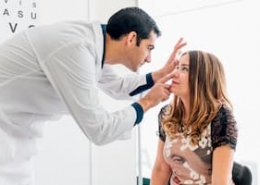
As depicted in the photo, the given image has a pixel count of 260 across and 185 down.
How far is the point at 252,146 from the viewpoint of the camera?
2.54 m

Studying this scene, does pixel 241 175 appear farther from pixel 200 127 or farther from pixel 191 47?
pixel 191 47

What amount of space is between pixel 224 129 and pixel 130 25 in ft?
2.03

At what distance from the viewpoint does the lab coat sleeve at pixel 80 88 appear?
1.33 metres

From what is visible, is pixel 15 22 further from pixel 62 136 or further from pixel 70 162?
pixel 70 162

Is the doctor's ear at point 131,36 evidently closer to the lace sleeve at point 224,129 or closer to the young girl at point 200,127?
the young girl at point 200,127

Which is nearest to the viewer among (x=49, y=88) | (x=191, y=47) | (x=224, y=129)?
(x=49, y=88)

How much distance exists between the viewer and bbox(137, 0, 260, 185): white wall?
249cm

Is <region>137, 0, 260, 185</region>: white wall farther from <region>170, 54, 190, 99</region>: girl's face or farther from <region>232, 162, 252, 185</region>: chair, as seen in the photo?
<region>170, 54, 190, 99</region>: girl's face

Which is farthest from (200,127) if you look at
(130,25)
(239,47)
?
(239,47)

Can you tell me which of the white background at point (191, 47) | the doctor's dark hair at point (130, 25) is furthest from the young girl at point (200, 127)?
the white background at point (191, 47)

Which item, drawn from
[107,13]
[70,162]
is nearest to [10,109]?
[70,162]

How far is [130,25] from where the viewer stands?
149cm

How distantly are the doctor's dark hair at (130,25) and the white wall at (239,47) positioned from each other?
122cm

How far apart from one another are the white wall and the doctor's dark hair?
122 centimetres
